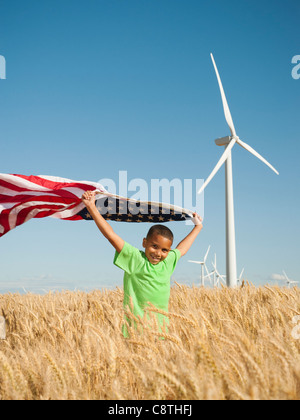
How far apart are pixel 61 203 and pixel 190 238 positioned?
11.8 feet

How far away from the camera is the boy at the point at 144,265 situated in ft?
17.3

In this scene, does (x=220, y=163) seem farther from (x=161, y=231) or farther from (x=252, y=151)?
(x=161, y=231)

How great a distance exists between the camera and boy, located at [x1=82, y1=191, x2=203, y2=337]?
527 cm

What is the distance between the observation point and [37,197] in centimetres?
870

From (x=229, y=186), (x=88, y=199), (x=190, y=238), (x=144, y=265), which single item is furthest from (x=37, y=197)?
(x=229, y=186)

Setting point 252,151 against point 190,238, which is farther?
Result: point 252,151

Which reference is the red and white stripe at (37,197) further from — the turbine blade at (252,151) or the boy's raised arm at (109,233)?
the turbine blade at (252,151)

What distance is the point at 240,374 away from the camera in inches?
107

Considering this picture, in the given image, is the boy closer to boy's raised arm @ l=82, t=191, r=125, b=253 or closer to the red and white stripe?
boy's raised arm @ l=82, t=191, r=125, b=253

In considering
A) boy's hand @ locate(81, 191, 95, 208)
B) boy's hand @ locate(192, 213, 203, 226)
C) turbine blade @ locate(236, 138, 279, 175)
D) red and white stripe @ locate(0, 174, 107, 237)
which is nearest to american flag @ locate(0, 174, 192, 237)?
red and white stripe @ locate(0, 174, 107, 237)

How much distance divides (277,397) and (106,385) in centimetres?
143

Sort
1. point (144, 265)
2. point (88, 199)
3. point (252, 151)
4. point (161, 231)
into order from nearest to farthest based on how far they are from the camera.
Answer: point (161, 231) → point (144, 265) → point (88, 199) → point (252, 151)

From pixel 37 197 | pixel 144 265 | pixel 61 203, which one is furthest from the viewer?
pixel 61 203

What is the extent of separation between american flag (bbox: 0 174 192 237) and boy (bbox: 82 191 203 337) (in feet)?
7.95
